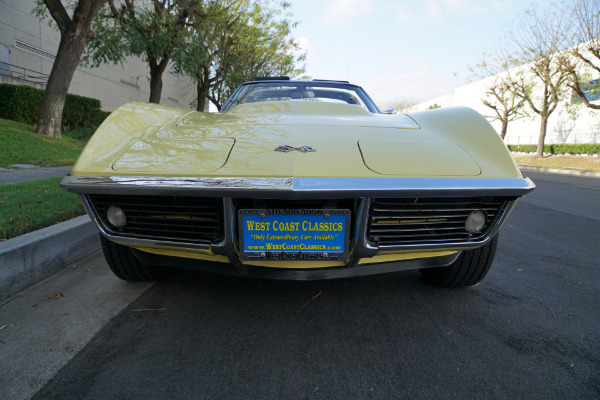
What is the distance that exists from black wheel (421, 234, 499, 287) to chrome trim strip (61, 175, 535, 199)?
508 mm

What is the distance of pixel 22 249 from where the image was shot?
1.97 m

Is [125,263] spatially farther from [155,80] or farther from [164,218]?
[155,80]

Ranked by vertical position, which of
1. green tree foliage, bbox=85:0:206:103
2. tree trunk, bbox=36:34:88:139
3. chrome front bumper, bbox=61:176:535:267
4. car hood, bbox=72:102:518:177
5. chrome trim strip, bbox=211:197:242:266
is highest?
green tree foliage, bbox=85:0:206:103

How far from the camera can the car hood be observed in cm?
142

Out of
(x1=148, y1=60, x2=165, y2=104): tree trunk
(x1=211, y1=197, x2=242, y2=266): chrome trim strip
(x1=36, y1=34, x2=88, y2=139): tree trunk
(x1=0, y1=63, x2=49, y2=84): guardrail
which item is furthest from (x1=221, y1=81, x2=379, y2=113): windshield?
(x1=0, y1=63, x2=49, y2=84): guardrail

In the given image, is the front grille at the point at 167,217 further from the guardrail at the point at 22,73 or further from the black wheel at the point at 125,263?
the guardrail at the point at 22,73

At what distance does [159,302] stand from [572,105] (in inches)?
1052

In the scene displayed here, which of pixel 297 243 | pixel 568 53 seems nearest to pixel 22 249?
pixel 297 243

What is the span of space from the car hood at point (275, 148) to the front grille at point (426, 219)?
0.42 ft

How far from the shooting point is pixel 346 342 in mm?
1519

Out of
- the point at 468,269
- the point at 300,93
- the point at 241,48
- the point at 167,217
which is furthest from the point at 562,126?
the point at 167,217

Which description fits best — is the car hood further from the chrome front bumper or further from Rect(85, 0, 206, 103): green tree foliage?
Rect(85, 0, 206, 103): green tree foliage

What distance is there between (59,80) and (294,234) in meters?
8.99

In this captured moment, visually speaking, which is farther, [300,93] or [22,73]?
[22,73]
